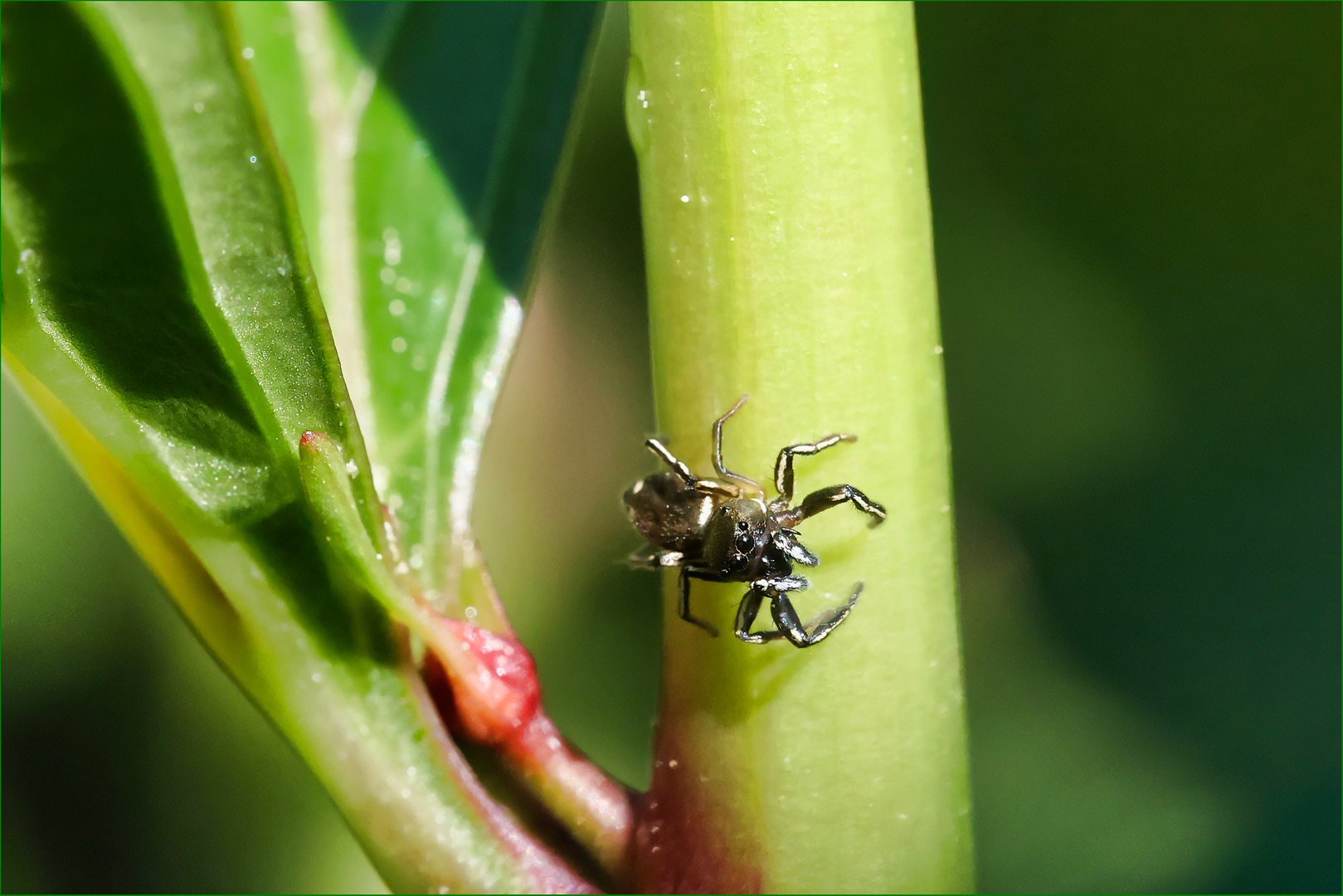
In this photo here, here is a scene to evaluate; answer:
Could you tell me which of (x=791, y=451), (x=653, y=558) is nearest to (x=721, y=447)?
(x=791, y=451)

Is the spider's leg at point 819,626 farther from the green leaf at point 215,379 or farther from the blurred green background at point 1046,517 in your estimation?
the blurred green background at point 1046,517

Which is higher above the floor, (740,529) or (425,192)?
(425,192)

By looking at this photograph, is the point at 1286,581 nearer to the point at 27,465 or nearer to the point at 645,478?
the point at 645,478

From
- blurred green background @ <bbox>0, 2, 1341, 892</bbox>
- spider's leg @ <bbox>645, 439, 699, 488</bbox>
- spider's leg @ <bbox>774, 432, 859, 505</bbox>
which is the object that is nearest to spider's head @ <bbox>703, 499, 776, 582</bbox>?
spider's leg @ <bbox>645, 439, 699, 488</bbox>

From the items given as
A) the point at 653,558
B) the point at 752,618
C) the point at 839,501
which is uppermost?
the point at 839,501

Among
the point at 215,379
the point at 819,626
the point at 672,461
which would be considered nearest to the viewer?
the point at 215,379

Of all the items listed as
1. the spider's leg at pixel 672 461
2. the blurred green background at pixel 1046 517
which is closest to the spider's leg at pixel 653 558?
the spider's leg at pixel 672 461

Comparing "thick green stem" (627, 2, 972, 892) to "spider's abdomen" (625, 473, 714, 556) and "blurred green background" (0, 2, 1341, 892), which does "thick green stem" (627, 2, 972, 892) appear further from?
"blurred green background" (0, 2, 1341, 892)

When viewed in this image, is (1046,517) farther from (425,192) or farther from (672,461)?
(425,192)
